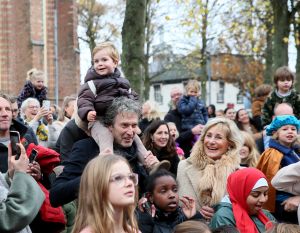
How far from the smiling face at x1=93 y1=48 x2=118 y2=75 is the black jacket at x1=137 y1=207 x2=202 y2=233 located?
1.33 meters

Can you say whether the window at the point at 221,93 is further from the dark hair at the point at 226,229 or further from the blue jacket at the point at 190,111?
the dark hair at the point at 226,229

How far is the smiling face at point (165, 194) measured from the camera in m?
5.53

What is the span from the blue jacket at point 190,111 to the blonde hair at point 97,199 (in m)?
6.41

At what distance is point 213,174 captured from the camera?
6227 millimetres

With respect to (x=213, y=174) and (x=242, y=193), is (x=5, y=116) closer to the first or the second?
(x=213, y=174)

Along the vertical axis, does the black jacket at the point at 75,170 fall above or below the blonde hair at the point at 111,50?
below

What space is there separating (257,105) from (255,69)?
44.5 m

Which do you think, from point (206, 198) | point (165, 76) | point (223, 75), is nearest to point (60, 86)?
point (206, 198)

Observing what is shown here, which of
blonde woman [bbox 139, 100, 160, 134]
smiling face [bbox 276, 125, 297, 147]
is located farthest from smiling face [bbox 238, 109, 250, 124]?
smiling face [bbox 276, 125, 297, 147]

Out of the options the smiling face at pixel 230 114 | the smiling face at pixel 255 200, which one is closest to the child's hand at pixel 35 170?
the smiling face at pixel 255 200

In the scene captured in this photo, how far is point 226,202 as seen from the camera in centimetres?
585

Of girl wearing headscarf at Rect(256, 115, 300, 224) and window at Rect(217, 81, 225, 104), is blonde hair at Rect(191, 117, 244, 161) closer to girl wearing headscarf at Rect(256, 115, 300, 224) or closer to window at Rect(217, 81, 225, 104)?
girl wearing headscarf at Rect(256, 115, 300, 224)

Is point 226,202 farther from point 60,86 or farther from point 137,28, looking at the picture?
point 60,86

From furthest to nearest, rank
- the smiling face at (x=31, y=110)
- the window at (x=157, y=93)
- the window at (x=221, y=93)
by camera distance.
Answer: the window at (x=157, y=93)
the window at (x=221, y=93)
the smiling face at (x=31, y=110)
